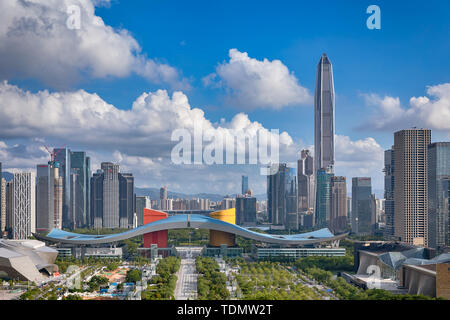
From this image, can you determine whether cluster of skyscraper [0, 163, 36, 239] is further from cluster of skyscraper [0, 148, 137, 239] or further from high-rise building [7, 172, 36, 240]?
cluster of skyscraper [0, 148, 137, 239]

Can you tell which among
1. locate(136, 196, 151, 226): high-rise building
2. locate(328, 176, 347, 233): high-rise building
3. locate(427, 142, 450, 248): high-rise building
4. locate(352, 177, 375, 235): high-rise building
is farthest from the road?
locate(328, 176, 347, 233): high-rise building

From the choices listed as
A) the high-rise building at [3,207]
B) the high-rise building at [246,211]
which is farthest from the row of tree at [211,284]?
the high-rise building at [246,211]

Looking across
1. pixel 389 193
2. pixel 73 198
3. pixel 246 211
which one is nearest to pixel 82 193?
pixel 73 198

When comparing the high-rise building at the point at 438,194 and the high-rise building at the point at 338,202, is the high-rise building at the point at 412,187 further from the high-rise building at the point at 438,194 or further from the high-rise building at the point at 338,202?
the high-rise building at the point at 338,202

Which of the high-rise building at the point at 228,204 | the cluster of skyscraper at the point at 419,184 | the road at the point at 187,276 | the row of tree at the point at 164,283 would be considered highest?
the cluster of skyscraper at the point at 419,184

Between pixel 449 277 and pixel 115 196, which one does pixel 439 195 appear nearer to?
pixel 449 277
